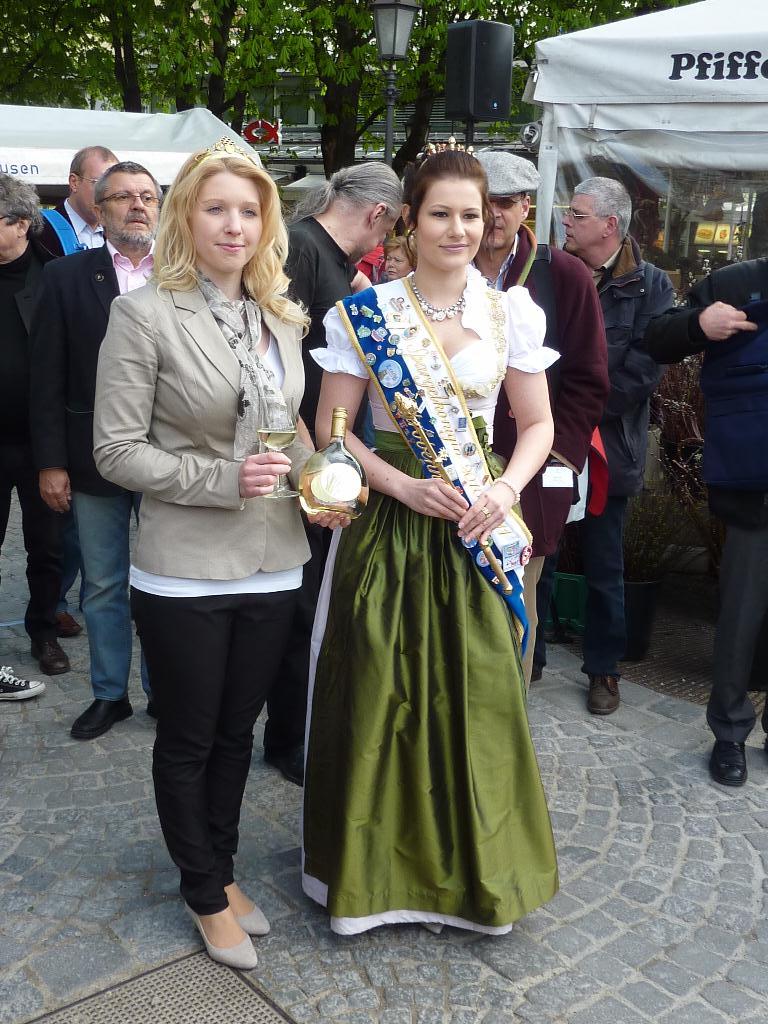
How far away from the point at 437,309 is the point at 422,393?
0.25 metres

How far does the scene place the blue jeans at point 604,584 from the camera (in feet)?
15.5

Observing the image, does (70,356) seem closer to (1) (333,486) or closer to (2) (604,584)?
(1) (333,486)

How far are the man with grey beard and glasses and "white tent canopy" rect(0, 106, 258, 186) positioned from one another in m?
5.62

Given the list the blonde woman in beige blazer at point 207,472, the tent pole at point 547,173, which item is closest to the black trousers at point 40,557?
the blonde woman in beige blazer at point 207,472

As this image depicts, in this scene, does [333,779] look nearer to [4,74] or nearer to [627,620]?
[627,620]

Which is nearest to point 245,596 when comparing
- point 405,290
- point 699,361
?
point 405,290

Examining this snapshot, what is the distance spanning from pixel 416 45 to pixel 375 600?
594 inches

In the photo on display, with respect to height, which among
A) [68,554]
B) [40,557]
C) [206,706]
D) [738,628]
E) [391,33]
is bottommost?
[68,554]

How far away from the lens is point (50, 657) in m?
4.93

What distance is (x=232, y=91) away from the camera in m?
16.0

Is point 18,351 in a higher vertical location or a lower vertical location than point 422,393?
lower

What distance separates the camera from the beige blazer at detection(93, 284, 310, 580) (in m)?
2.52

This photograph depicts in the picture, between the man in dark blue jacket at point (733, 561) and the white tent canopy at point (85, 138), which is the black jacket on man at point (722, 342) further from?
the white tent canopy at point (85, 138)

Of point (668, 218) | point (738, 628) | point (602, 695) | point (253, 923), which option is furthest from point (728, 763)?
point (668, 218)
